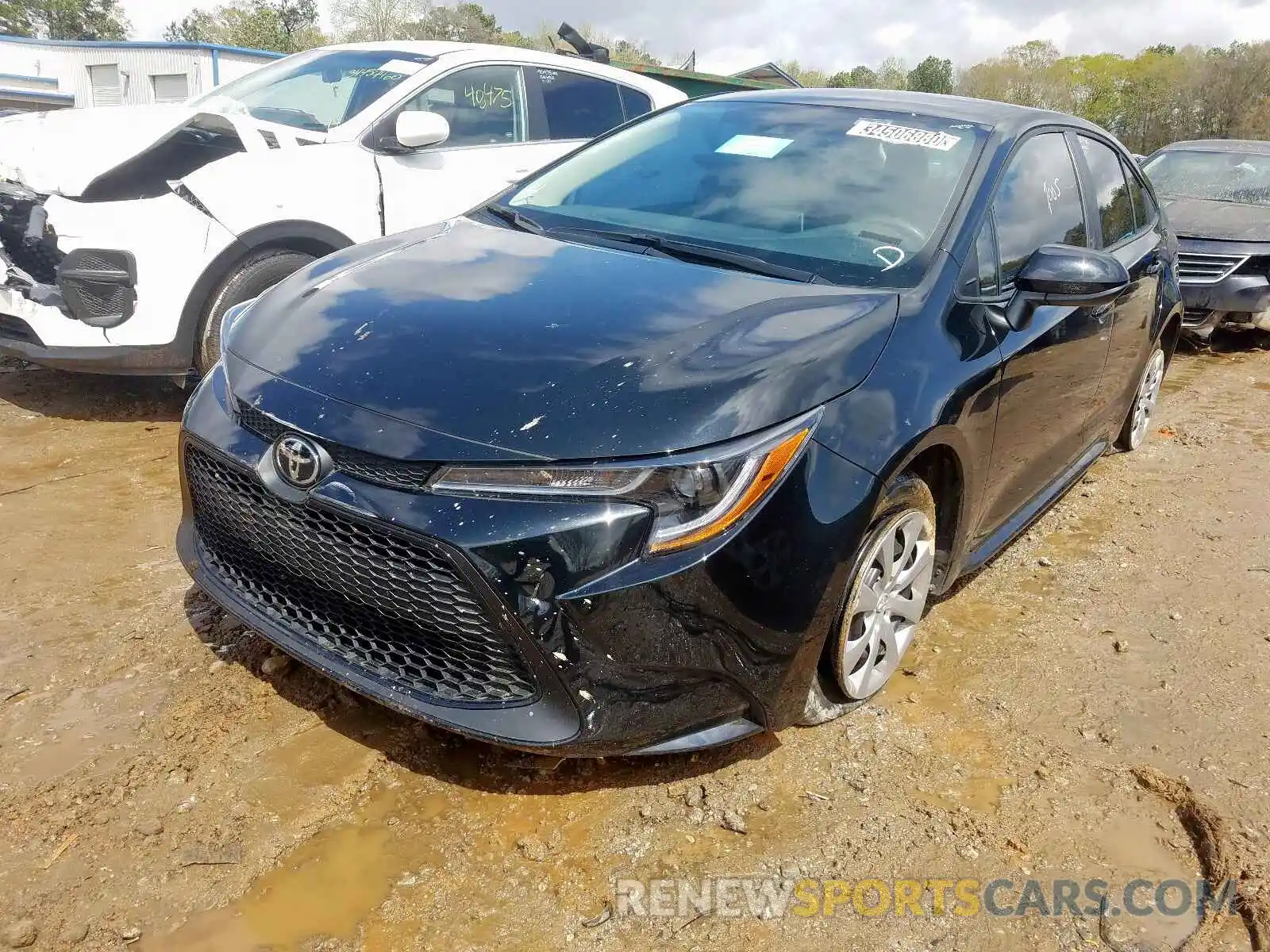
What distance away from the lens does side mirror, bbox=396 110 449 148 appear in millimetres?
4578

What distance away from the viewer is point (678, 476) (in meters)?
1.92

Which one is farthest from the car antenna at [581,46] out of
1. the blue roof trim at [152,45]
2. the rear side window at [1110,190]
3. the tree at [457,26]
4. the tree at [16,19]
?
the tree at [16,19]

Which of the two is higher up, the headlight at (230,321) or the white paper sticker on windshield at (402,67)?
the white paper sticker on windshield at (402,67)

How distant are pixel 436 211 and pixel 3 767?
3.40 metres

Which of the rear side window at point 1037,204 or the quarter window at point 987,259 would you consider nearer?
the quarter window at point 987,259

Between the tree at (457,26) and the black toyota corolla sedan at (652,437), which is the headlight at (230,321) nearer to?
the black toyota corolla sedan at (652,437)

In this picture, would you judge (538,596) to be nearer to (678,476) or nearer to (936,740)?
(678,476)

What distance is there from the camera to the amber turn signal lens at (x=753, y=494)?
1.91 meters

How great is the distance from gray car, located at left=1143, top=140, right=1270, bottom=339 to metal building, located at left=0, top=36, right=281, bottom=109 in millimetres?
20008

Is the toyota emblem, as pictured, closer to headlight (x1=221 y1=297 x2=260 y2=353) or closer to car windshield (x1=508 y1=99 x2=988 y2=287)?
headlight (x1=221 y1=297 x2=260 y2=353)

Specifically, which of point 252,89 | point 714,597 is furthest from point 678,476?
point 252,89

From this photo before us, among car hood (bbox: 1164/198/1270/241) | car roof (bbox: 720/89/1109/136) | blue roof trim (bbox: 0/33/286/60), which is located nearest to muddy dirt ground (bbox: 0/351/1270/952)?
car roof (bbox: 720/89/1109/136)

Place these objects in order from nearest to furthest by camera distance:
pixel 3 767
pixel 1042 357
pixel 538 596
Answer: pixel 538 596
pixel 3 767
pixel 1042 357

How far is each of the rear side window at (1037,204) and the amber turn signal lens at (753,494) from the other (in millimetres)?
1189
